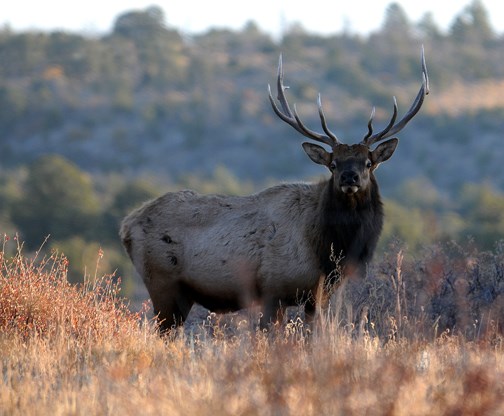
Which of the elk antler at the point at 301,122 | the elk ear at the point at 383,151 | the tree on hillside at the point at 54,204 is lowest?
the tree on hillside at the point at 54,204

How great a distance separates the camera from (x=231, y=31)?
4050 inches

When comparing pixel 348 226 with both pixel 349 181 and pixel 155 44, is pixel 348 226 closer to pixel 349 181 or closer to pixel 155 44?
pixel 349 181

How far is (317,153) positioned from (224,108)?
222 feet

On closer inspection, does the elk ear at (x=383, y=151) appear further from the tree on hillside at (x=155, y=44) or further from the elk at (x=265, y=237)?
the tree on hillside at (x=155, y=44)

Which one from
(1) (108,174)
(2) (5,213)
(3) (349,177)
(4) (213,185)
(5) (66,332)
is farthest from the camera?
(1) (108,174)

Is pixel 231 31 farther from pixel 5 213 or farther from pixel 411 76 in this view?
pixel 5 213

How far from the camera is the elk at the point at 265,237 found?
981cm

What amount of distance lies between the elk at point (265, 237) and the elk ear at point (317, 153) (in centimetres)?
1

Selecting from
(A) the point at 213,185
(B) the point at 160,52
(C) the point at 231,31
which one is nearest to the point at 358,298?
(A) the point at 213,185

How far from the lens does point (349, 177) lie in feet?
31.8

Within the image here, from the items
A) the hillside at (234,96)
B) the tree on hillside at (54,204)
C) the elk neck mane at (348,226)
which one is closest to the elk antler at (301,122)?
the elk neck mane at (348,226)

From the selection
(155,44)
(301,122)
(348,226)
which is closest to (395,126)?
(301,122)

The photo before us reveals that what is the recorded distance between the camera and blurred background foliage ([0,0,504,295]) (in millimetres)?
60594

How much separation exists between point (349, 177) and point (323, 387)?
3.88 m
